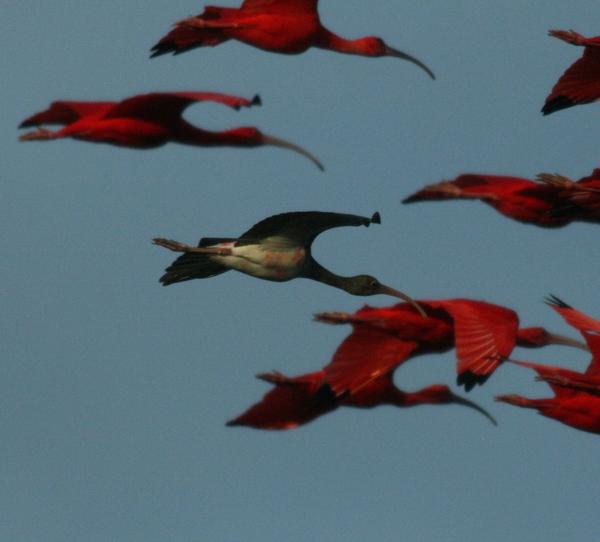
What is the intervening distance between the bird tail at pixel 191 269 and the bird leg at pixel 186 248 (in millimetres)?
174

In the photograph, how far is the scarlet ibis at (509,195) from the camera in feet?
81.7

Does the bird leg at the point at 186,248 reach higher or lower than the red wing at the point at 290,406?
higher

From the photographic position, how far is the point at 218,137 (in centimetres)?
2242

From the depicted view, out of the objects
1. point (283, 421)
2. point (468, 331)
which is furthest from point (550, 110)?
point (283, 421)

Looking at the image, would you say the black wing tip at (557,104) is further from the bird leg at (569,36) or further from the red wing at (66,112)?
the red wing at (66,112)

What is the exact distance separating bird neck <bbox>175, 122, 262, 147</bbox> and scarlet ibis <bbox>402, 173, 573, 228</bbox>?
9.71 feet

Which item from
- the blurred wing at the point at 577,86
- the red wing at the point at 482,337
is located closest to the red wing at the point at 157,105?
the red wing at the point at 482,337

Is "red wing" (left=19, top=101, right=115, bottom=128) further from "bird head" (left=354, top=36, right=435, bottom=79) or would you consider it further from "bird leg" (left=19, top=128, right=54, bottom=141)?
"bird head" (left=354, top=36, right=435, bottom=79)

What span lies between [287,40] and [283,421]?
3.87 m

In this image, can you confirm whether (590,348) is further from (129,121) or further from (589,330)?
(129,121)

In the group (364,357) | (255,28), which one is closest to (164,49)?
(255,28)

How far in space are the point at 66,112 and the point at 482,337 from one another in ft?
15.5

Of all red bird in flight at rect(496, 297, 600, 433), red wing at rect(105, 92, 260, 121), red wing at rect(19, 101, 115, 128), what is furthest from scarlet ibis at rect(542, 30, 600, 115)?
red wing at rect(19, 101, 115, 128)

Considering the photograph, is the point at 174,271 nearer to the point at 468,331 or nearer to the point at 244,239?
the point at 244,239
